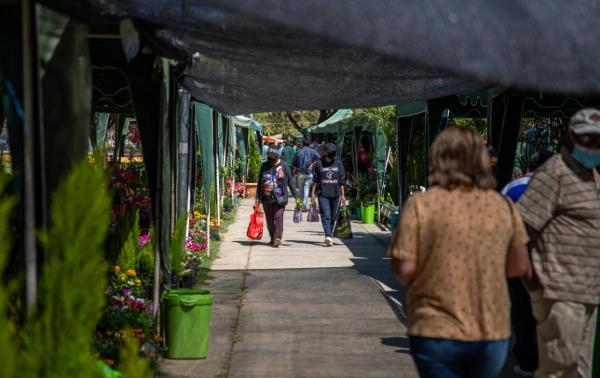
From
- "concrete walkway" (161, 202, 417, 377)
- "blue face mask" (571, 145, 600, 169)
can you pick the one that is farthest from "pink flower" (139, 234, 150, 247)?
"blue face mask" (571, 145, 600, 169)

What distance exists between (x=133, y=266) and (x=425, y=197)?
213 inches

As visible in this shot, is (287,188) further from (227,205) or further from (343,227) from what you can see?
(227,205)

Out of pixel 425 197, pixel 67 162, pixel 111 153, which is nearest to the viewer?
pixel 425 197

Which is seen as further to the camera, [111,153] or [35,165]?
[111,153]

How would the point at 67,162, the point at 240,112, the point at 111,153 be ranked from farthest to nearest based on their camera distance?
the point at 111,153 < the point at 240,112 < the point at 67,162

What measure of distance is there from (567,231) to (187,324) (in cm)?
383

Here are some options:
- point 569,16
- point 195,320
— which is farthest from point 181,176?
point 569,16

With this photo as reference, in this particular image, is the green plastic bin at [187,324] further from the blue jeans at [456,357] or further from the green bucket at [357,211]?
the green bucket at [357,211]

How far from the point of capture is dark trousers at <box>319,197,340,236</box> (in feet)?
55.8

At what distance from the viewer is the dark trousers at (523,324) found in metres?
7.58

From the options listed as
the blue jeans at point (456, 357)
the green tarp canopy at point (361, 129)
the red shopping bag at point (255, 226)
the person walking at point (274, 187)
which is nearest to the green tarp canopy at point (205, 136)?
the person walking at point (274, 187)

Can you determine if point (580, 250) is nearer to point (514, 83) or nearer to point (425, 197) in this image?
point (514, 83)

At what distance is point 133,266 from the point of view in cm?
920

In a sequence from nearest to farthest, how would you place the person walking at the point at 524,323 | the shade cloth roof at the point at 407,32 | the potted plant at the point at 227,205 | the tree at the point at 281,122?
the shade cloth roof at the point at 407,32, the person walking at the point at 524,323, the potted plant at the point at 227,205, the tree at the point at 281,122
